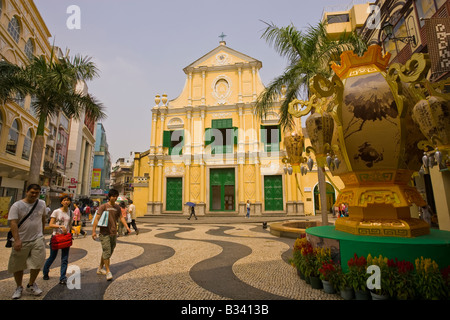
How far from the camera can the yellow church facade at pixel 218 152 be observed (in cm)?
2216

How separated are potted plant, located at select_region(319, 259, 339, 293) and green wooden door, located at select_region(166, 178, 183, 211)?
20.4 meters

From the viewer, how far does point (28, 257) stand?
3.73 metres

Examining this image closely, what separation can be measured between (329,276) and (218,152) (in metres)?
20.2

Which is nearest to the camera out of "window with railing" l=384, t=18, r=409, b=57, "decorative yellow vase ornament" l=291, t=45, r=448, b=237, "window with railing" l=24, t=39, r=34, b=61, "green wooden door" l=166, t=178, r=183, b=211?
"decorative yellow vase ornament" l=291, t=45, r=448, b=237

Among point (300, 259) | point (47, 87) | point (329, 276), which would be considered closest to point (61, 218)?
point (300, 259)

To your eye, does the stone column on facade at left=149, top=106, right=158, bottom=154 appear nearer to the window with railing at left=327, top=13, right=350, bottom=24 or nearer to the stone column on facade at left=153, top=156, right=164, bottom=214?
the stone column on facade at left=153, top=156, right=164, bottom=214

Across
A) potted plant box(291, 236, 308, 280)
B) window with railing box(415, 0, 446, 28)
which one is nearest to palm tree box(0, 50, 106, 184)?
potted plant box(291, 236, 308, 280)

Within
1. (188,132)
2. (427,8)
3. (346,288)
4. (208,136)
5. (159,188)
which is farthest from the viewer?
(188,132)

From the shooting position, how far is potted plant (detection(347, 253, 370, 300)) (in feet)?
10.6

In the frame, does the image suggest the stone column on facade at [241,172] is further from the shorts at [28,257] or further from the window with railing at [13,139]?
the shorts at [28,257]

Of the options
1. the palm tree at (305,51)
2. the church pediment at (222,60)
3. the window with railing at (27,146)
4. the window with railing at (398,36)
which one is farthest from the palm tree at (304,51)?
the window with railing at (27,146)

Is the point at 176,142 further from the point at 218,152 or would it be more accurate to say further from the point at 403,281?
the point at 403,281
